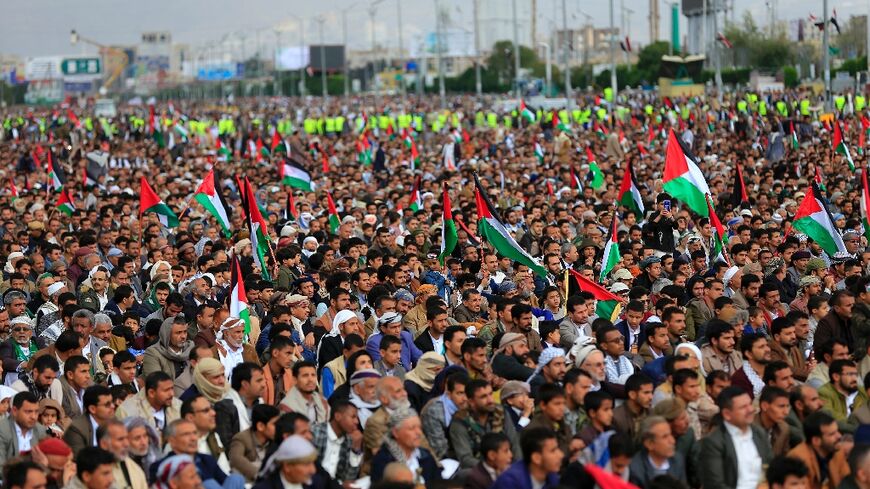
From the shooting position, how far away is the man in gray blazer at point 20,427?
9234 millimetres

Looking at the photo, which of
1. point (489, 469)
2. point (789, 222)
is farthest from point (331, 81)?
point (489, 469)

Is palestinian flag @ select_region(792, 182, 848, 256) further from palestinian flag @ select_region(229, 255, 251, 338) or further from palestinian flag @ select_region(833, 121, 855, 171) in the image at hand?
palestinian flag @ select_region(833, 121, 855, 171)

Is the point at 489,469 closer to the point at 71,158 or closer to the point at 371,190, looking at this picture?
the point at 371,190

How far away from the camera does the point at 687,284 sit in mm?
13461

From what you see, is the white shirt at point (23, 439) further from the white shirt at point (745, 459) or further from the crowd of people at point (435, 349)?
the white shirt at point (745, 459)

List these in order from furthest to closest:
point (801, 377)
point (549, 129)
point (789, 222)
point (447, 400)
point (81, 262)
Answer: point (549, 129), point (789, 222), point (81, 262), point (801, 377), point (447, 400)

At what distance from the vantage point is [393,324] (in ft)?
37.7

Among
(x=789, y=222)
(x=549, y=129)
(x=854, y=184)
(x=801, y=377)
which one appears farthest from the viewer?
(x=549, y=129)

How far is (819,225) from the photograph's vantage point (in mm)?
16453

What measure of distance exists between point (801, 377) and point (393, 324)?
8.93 ft

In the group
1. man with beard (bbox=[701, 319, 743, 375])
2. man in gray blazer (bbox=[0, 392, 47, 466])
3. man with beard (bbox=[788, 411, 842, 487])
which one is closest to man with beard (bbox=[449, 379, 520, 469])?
man with beard (bbox=[788, 411, 842, 487])

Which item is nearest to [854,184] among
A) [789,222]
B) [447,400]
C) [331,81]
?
[789,222]

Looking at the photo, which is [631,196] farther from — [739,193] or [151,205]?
[151,205]

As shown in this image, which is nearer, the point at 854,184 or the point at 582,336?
the point at 582,336
